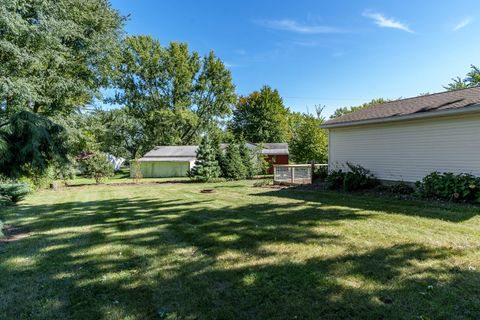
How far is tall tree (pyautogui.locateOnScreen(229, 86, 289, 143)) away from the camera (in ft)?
133

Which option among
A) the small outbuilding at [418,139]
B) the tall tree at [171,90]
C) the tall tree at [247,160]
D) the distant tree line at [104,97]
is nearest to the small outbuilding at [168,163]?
the distant tree line at [104,97]

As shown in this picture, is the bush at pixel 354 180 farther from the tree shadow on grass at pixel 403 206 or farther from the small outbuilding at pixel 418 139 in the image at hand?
the tree shadow on grass at pixel 403 206

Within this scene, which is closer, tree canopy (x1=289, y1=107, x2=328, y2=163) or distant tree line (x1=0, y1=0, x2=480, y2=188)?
distant tree line (x1=0, y1=0, x2=480, y2=188)

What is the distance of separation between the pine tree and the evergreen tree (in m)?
0.75

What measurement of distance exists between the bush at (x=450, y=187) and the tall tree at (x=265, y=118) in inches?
1257

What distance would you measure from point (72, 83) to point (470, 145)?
1702 cm

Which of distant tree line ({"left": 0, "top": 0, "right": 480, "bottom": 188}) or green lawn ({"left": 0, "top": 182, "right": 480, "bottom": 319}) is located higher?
distant tree line ({"left": 0, "top": 0, "right": 480, "bottom": 188})

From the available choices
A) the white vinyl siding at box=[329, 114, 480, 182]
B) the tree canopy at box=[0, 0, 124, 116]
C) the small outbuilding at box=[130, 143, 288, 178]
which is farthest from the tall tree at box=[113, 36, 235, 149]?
the white vinyl siding at box=[329, 114, 480, 182]

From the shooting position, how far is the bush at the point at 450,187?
759 centimetres

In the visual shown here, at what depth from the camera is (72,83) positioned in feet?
49.4

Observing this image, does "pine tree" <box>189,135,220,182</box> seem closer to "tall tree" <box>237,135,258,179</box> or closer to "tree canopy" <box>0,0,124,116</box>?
"tall tree" <box>237,135,258,179</box>

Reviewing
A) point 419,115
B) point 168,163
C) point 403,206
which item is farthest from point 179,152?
point 403,206

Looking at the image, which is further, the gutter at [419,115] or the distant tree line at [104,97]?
the gutter at [419,115]

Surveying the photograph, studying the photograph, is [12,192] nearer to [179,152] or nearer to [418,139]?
[418,139]
